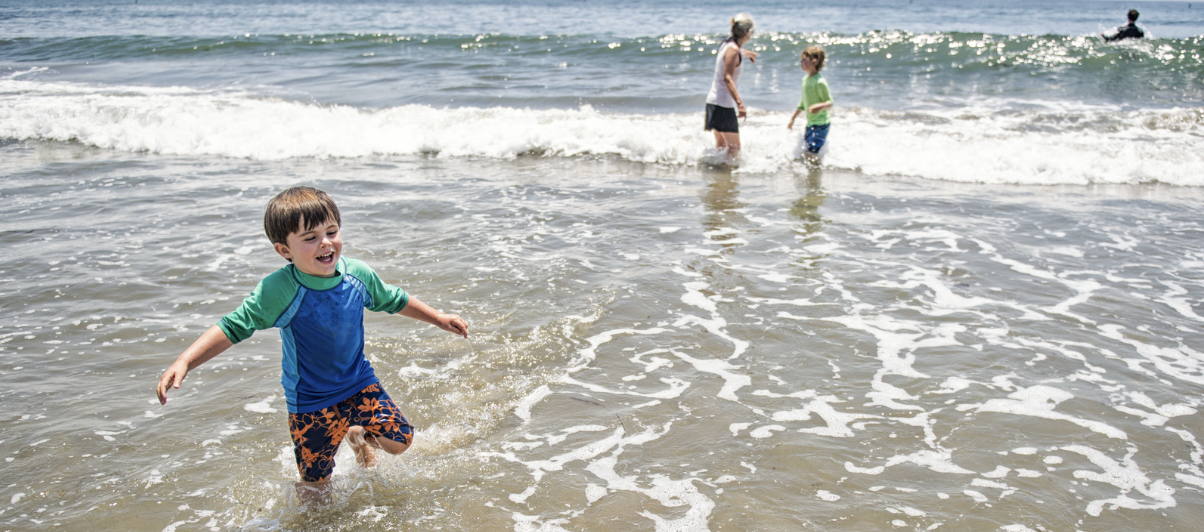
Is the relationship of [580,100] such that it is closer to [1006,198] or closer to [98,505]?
[1006,198]

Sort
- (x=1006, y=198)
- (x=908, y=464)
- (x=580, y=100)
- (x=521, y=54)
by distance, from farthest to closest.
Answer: (x=521, y=54), (x=580, y=100), (x=1006, y=198), (x=908, y=464)

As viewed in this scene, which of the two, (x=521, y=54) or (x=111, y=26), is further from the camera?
(x=111, y=26)

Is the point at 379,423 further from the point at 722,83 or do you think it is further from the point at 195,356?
the point at 722,83

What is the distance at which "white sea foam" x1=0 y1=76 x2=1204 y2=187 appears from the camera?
9.96 meters

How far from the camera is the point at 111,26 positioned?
3067 centimetres

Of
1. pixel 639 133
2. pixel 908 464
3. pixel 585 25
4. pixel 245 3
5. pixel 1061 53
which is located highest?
pixel 245 3

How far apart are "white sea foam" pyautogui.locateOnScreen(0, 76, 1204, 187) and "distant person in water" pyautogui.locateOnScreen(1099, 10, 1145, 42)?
6509 millimetres

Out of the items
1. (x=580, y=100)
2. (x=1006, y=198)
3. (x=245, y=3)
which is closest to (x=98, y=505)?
(x=1006, y=198)

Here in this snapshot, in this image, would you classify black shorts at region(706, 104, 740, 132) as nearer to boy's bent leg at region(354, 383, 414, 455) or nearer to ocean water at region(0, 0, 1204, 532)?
ocean water at region(0, 0, 1204, 532)

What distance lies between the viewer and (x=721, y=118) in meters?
9.53

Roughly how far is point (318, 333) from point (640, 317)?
103 inches

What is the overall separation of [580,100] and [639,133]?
3.89m

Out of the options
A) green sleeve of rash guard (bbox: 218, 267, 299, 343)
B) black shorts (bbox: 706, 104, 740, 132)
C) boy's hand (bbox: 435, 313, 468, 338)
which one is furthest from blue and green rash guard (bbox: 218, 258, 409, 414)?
black shorts (bbox: 706, 104, 740, 132)

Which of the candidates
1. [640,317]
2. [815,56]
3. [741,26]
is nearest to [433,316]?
[640,317]
